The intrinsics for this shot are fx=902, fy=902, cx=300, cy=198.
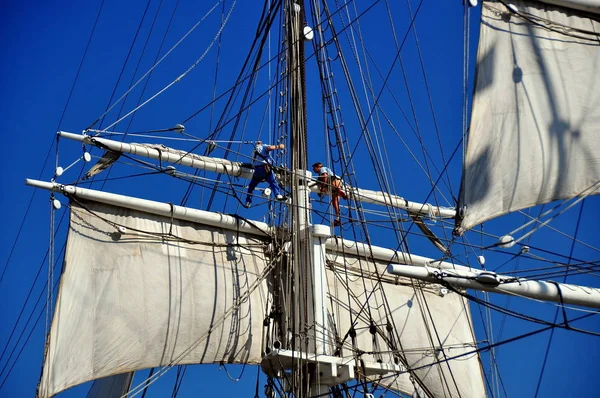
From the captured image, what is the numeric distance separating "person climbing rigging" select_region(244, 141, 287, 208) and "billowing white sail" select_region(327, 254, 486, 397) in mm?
1959

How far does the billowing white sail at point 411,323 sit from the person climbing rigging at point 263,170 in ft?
6.43

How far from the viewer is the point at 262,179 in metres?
17.5

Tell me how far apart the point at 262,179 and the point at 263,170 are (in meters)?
0.19

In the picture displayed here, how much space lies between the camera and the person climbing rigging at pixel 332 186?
17250 millimetres

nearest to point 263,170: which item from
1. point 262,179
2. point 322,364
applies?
point 262,179

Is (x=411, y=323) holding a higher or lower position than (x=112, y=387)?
higher

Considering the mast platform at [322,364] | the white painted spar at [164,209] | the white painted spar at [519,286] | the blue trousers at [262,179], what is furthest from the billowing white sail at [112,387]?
the white painted spar at [519,286]

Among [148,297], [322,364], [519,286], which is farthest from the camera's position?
[148,297]

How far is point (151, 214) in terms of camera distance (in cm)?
1700

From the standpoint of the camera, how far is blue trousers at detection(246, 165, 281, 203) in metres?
17.2

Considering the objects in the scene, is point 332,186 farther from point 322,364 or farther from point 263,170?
point 322,364

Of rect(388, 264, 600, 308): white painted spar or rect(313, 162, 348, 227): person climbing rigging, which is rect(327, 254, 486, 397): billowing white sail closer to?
rect(313, 162, 348, 227): person climbing rigging

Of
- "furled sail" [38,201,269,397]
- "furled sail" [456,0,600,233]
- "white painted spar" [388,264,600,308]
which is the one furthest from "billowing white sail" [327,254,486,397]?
"white painted spar" [388,264,600,308]

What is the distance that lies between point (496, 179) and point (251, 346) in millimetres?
6768
